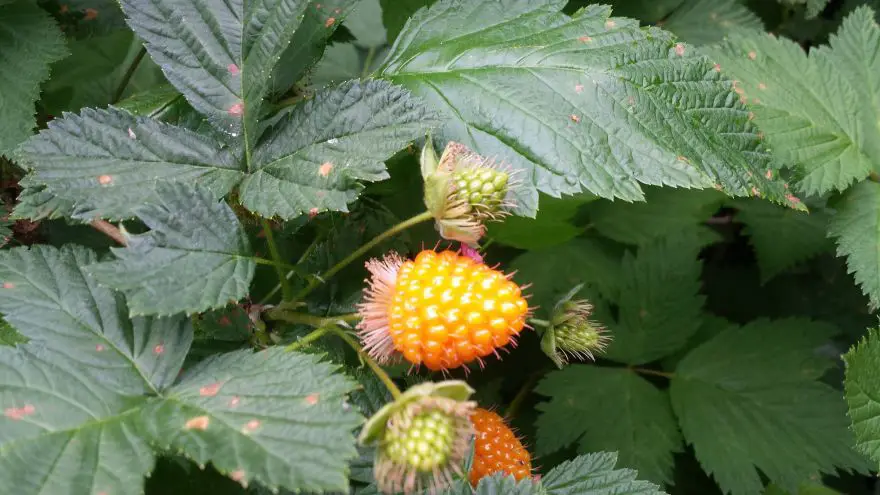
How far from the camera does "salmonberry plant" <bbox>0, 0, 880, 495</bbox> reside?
0.93 metres

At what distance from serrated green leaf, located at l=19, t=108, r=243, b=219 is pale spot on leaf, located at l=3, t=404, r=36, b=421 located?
10.8 inches

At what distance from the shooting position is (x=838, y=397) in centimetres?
176

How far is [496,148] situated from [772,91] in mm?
815

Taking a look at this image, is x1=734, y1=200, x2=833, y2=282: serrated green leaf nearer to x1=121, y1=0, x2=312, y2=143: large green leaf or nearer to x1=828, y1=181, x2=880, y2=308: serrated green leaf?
x1=828, y1=181, x2=880, y2=308: serrated green leaf

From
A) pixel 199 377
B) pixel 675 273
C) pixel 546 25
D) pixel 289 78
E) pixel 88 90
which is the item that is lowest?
pixel 675 273

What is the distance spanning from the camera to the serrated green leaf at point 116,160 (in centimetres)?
104

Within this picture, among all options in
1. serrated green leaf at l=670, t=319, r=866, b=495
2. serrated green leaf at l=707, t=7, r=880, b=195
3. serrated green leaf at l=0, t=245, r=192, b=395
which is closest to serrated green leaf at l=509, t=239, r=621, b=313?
serrated green leaf at l=670, t=319, r=866, b=495

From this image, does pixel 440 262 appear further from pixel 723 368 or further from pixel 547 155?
pixel 723 368

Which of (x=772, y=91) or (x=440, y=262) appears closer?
(x=440, y=262)

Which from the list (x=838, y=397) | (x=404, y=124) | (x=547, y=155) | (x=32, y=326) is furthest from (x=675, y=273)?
(x=32, y=326)

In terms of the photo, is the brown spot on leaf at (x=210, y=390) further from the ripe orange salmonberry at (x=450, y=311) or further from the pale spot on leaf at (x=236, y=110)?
the pale spot on leaf at (x=236, y=110)

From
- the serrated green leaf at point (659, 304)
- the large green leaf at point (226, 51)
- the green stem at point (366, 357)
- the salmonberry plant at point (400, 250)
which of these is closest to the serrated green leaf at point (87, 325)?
the salmonberry plant at point (400, 250)

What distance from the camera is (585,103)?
1225 millimetres

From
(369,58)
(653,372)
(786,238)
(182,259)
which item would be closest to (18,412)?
(182,259)
